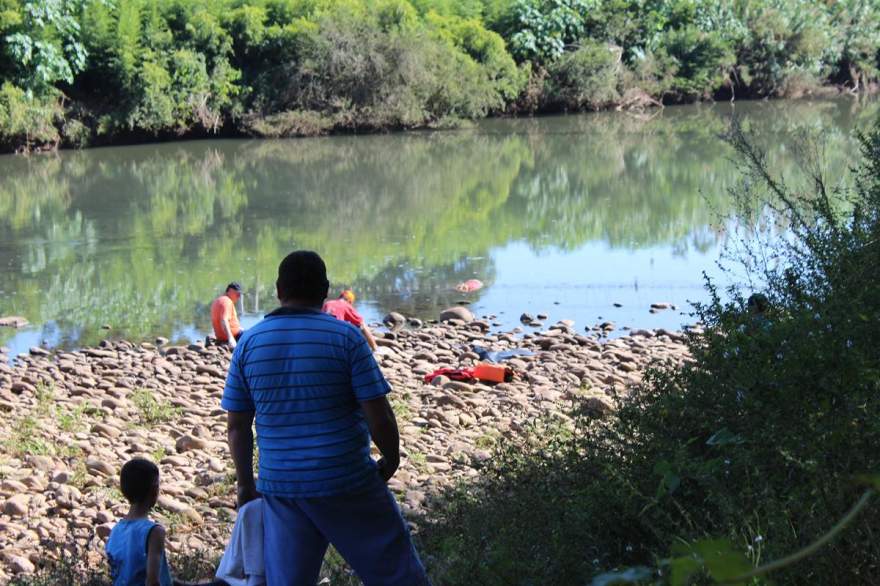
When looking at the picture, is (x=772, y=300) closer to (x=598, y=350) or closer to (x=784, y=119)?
(x=598, y=350)

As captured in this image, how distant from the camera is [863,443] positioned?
3.66 meters

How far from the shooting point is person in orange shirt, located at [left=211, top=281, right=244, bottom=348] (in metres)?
12.7

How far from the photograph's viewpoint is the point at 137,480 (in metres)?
4.26

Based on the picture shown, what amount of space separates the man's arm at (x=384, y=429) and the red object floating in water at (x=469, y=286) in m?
12.2

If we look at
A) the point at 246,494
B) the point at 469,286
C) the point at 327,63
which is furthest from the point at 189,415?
the point at 327,63

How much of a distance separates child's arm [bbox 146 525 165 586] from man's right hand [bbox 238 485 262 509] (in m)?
0.39

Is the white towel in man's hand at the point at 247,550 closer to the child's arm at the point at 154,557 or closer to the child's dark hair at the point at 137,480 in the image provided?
the child's arm at the point at 154,557

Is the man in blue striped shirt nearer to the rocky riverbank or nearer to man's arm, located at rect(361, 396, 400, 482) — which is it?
man's arm, located at rect(361, 396, 400, 482)

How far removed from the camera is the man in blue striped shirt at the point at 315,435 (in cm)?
A: 372

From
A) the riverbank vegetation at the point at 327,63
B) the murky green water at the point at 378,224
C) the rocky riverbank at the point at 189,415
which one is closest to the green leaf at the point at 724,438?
the rocky riverbank at the point at 189,415

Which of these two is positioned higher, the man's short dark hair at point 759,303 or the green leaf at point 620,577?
the green leaf at point 620,577

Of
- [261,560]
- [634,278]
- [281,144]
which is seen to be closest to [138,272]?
[634,278]

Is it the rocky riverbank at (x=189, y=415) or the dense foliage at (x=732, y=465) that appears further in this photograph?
the rocky riverbank at (x=189, y=415)

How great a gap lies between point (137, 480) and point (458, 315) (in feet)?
33.7
